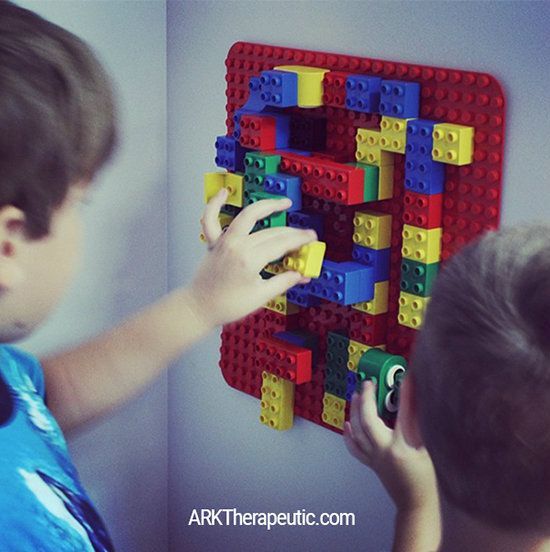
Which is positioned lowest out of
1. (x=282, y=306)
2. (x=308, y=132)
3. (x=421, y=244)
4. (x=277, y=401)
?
(x=277, y=401)

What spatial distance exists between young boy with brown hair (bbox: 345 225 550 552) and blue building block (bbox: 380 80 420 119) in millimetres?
465

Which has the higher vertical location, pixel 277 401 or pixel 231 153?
pixel 231 153

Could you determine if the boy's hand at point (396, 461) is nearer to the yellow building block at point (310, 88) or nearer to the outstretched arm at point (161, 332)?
the outstretched arm at point (161, 332)

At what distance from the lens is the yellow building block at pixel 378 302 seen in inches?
46.3

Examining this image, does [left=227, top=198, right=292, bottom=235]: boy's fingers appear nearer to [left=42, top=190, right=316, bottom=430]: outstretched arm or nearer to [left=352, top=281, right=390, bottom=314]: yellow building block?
[left=42, top=190, right=316, bottom=430]: outstretched arm

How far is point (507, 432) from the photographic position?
0.61m

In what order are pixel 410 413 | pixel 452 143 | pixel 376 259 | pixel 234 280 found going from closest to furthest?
pixel 410 413
pixel 234 280
pixel 452 143
pixel 376 259

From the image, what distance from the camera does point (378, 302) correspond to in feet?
3.88

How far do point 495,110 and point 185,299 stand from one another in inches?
13.8

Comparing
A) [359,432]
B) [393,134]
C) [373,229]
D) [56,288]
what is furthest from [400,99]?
[56,288]

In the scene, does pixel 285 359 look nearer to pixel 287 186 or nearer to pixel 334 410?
pixel 334 410

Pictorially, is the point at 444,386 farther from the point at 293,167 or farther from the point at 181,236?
the point at 181,236

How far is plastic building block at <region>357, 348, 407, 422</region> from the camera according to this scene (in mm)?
1152

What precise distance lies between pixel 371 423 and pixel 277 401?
395mm
